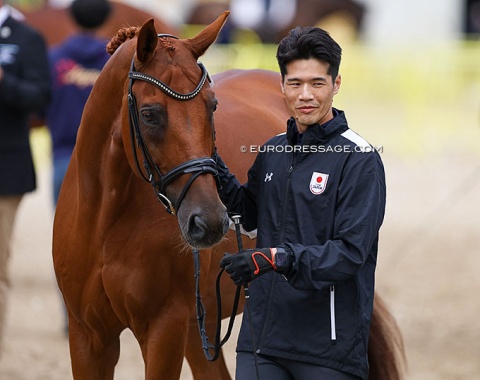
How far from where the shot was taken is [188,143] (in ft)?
11.6

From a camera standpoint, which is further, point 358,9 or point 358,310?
point 358,9

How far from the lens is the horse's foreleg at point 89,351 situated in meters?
4.20

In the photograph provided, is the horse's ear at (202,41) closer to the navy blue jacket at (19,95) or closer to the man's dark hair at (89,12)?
the navy blue jacket at (19,95)

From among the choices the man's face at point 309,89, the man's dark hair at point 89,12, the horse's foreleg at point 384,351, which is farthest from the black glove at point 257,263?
the man's dark hair at point 89,12

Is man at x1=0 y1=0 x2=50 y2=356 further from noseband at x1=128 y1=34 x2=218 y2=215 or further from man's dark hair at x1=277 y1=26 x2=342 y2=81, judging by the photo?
man's dark hair at x1=277 y1=26 x2=342 y2=81

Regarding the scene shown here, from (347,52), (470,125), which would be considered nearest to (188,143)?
(470,125)

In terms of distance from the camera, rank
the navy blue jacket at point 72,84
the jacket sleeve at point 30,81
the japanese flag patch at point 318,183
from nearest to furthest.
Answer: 1. the japanese flag patch at point 318,183
2. the jacket sleeve at point 30,81
3. the navy blue jacket at point 72,84

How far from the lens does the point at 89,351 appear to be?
420 cm

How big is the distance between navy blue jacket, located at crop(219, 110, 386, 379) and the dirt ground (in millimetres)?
2700

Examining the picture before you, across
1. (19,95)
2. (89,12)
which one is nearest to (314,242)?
(19,95)

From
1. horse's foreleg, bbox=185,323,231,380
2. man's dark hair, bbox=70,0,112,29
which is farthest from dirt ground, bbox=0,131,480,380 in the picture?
man's dark hair, bbox=70,0,112,29

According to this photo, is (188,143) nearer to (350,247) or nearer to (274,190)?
(274,190)

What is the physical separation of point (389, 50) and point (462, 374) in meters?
12.3

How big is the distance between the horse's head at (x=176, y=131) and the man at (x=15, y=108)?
263 cm
